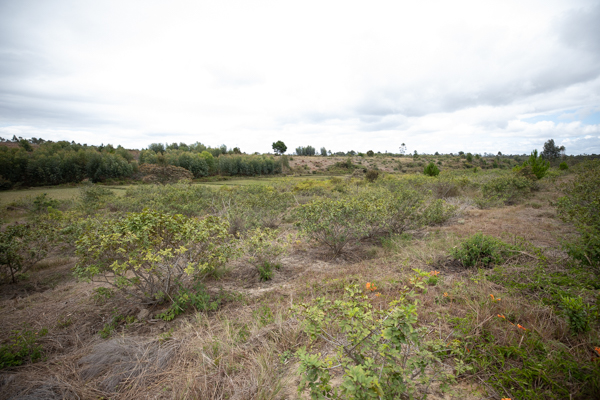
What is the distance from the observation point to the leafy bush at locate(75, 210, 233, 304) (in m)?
3.61

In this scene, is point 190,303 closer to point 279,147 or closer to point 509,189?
point 509,189

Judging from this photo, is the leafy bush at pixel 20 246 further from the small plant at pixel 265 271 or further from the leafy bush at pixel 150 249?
the small plant at pixel 265 271

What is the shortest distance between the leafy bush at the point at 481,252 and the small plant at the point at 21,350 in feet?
24.6

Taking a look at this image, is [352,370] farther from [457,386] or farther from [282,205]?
[282,205]

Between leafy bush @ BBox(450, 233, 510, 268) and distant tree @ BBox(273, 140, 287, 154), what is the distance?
90401mm

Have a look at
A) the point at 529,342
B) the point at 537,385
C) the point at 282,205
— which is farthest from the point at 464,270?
the point at 282,205

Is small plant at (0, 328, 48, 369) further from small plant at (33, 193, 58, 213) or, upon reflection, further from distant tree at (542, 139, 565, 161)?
distant tree at (542, 139, 565, 161)

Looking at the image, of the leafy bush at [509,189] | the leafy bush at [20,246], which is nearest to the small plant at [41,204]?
the leafy bush at [20,246]

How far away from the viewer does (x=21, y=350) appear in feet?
10.5

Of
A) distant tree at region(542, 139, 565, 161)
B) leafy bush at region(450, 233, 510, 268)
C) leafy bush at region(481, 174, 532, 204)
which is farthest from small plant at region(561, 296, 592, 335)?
distant tree at region(542, 139, 565, 161)

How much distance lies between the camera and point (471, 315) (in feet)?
9.70

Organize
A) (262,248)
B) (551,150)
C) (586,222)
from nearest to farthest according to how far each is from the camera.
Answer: (586,222) < (262,248) < (551,150)

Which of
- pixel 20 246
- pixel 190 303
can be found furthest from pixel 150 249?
pixel 20 246

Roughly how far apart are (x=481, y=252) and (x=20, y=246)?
37.0 feet
